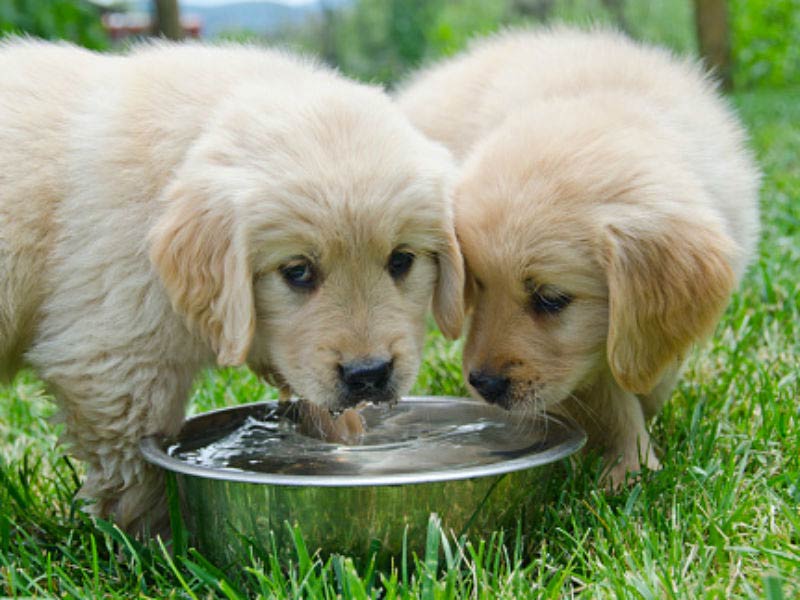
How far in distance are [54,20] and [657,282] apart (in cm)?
637

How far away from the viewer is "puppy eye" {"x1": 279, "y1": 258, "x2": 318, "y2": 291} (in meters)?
2.76

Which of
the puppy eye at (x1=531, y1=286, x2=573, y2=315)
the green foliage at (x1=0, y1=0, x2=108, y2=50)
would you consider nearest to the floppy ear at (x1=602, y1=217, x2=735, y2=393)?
the puppy eye at (x1=531, y1=286, x2=573, y2=315)

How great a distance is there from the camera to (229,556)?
263 cm

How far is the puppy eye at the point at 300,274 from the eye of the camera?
276 cm

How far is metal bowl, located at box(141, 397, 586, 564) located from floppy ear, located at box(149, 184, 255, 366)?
35cm

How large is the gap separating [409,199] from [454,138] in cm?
146

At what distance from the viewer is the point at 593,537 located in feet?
8.82

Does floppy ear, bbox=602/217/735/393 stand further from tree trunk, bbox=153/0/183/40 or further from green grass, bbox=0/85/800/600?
tree trunk, bbox=153/0/183/40

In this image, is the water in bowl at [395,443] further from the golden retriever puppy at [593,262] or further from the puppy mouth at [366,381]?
the puppy mouth at [366,381]

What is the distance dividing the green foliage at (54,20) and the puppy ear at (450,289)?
5389mm

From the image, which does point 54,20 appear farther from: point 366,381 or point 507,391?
point 366,381

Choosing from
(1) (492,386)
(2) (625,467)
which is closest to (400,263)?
(1) (492,386)

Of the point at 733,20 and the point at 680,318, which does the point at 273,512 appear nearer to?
the point at 680,318

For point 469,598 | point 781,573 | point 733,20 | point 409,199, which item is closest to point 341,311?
point 409,199
